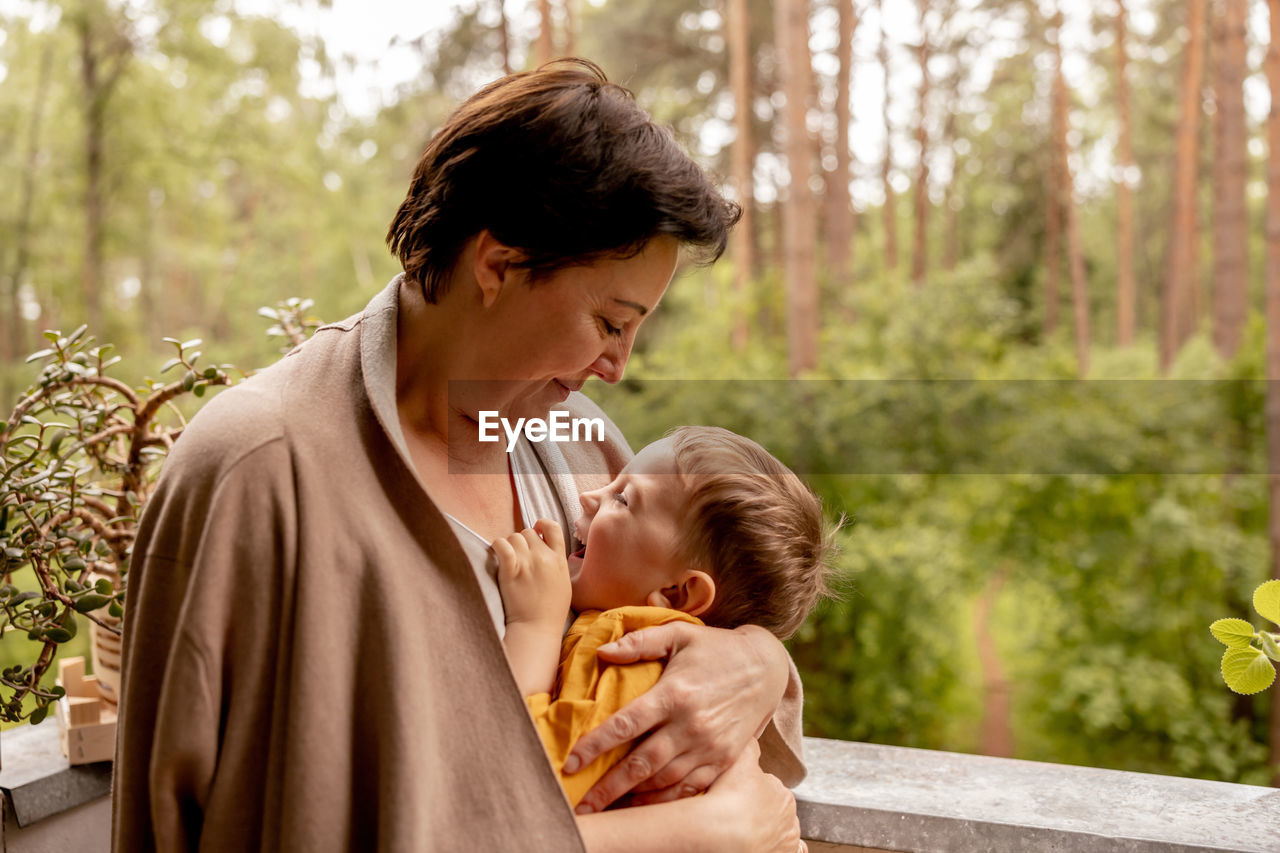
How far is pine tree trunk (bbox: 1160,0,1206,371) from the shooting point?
404 inches

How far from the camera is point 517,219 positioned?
3.66 feet

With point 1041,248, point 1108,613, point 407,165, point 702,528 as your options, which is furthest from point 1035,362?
point 1041,248

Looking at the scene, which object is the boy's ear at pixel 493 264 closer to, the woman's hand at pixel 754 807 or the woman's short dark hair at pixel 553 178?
the woman's short dark hair at pixel 553 178

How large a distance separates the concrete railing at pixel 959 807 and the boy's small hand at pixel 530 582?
590 mm

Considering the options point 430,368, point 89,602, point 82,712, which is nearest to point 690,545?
point 430,368

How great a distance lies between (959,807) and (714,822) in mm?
526

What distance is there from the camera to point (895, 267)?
408 inches

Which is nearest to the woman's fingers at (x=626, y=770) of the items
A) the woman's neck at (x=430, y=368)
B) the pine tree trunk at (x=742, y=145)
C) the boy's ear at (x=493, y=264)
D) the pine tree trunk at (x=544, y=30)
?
the woman's neck at (x=430, y=368)

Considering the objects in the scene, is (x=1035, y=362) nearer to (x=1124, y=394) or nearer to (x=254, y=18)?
(x=1124, y=394)

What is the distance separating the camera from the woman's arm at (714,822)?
3.42ft

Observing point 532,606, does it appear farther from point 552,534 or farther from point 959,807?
point 959,807

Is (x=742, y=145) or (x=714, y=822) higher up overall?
(x=742, y=145)

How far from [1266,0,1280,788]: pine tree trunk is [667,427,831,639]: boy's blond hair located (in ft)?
14.5

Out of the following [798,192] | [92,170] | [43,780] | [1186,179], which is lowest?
[43,780]
